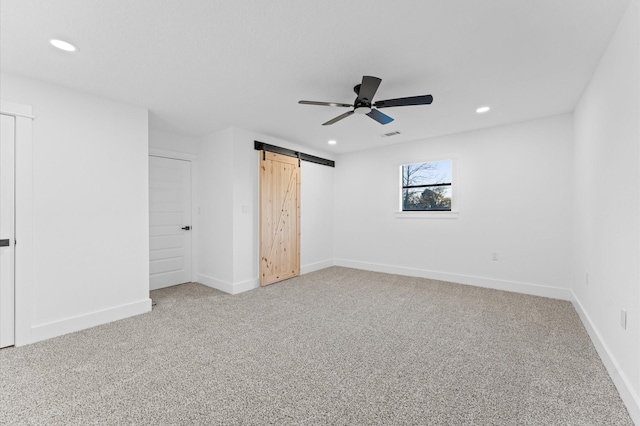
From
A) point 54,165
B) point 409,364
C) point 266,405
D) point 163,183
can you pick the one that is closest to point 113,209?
point 54,165

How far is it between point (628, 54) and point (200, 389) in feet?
12.0

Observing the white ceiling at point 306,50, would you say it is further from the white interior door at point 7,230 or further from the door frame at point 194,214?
the door frame at point 194,214

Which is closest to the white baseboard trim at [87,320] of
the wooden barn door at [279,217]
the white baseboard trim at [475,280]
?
the wooden barn door at [279,217]

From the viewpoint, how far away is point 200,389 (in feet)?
6.24

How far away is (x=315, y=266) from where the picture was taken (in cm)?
577

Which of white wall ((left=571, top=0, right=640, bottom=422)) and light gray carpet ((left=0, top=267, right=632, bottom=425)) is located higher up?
white wall ((left=571, top=0, right=640, bottom=422))

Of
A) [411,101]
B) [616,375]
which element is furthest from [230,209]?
[616,375]

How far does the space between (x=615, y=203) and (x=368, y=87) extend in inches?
82.3

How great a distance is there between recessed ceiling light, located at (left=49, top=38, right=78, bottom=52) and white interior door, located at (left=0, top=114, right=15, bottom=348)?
1.02 metres

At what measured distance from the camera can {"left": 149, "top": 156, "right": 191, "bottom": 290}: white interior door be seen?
4395mm

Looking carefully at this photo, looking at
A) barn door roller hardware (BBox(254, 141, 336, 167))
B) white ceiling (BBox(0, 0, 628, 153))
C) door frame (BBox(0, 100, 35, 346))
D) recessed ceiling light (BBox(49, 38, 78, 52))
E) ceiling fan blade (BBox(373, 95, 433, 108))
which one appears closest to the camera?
white ceiling (BBox(0, 0, 628, 153))

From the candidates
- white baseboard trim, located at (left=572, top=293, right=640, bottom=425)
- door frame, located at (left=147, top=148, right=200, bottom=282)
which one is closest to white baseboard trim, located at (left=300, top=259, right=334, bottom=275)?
door frame, located at (left=147, top=148, right=200, bottom=282)

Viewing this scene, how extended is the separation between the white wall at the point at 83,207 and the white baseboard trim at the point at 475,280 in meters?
3.99

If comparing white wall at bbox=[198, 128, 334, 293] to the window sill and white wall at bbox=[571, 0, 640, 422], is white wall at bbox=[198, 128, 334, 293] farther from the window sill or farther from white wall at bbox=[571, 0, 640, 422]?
white wall at bbox=[571, 0, 640, 422]
